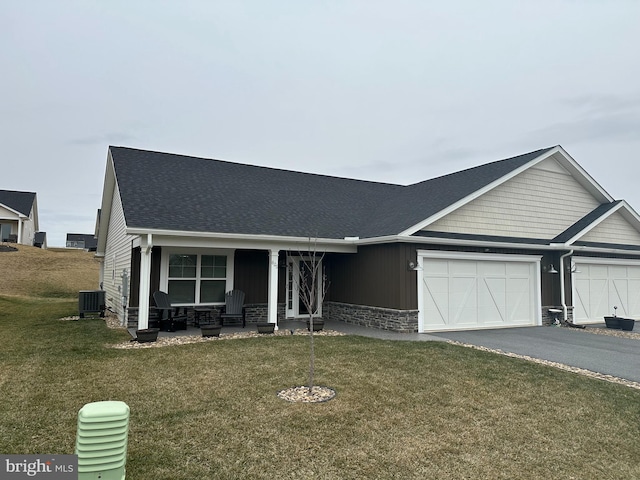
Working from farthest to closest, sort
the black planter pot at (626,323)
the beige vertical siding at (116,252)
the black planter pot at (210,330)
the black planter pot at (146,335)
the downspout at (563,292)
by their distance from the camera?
the downspout at (563,292), the beige vertical siding at (116,252), the black planter pot at (626,323), the black planter pot at (210,330), the black planter pot at (146,335)

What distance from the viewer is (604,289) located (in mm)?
14469

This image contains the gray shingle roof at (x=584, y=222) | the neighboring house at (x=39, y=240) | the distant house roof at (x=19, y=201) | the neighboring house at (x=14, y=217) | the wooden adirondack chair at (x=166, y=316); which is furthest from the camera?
the neighboring house at (x=39, y=240)

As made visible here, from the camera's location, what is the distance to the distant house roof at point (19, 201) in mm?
37378

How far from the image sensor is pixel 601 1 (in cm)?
1038

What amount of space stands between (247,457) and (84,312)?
13176 mm

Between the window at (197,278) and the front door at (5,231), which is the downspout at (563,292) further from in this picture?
the front door at (5,231)

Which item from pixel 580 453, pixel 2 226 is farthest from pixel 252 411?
pixel 2 226

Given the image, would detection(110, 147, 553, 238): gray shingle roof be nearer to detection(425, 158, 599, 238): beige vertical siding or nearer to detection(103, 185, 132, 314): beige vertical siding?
detection(425, 158, 599, 238): beige vertical siding

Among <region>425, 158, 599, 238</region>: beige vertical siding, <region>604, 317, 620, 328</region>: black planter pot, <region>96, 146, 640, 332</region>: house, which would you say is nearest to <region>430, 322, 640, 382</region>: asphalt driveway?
<region>96, 146, 640, 332</region>: house

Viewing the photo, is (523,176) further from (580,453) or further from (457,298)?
(580,453)

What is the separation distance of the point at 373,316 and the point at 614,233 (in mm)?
10096

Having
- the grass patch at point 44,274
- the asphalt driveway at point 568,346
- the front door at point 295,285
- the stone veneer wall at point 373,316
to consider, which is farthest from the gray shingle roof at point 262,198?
the grass patch at point 44,274

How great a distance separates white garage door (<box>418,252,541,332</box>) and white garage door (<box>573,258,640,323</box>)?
1.94 metres

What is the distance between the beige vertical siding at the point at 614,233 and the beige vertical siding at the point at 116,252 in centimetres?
1517
